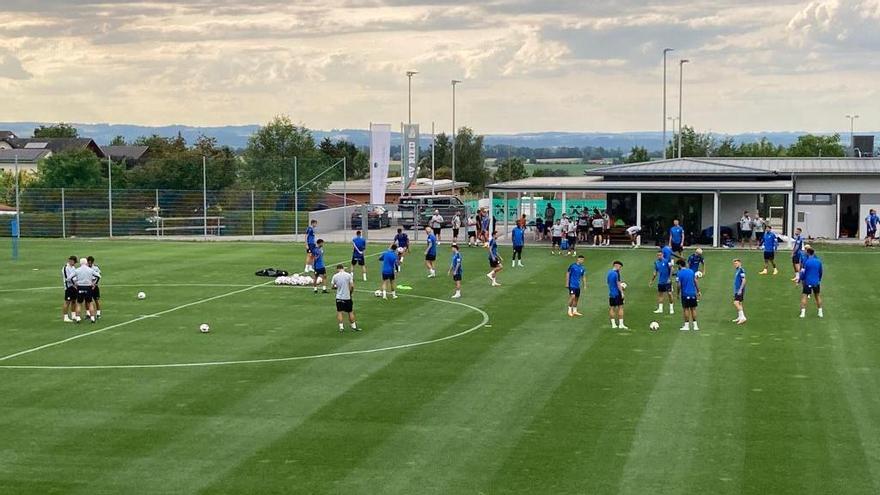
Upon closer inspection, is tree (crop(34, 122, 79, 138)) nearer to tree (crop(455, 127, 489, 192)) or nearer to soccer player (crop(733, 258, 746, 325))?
tree (crop(455, 127, 489, 192))

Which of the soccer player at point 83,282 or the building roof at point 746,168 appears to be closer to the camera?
the soccer player at point 83,282

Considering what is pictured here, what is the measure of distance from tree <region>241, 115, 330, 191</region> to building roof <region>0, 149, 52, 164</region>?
41651 mm

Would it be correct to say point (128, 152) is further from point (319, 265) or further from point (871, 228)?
point (319, 265)

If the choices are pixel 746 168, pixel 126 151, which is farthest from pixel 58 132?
pixel 746 168

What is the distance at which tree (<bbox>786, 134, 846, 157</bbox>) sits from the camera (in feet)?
338

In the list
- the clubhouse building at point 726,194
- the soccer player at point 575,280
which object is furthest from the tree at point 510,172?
the soccer player at point 575,280

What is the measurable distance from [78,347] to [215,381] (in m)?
5.44

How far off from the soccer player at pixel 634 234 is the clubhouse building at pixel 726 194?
1098mm

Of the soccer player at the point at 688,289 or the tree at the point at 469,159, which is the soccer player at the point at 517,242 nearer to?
the soccer player at the point at 688,289

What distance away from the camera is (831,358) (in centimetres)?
2519

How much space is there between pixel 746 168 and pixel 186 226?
2907cm

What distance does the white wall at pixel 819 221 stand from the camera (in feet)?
184

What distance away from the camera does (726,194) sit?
54.9 metres

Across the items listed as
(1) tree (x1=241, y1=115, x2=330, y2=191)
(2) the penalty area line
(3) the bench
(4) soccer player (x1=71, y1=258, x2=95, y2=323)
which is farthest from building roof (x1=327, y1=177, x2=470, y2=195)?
(4) soccer player (x1=71, y1=258, x2=95, y2=323)
